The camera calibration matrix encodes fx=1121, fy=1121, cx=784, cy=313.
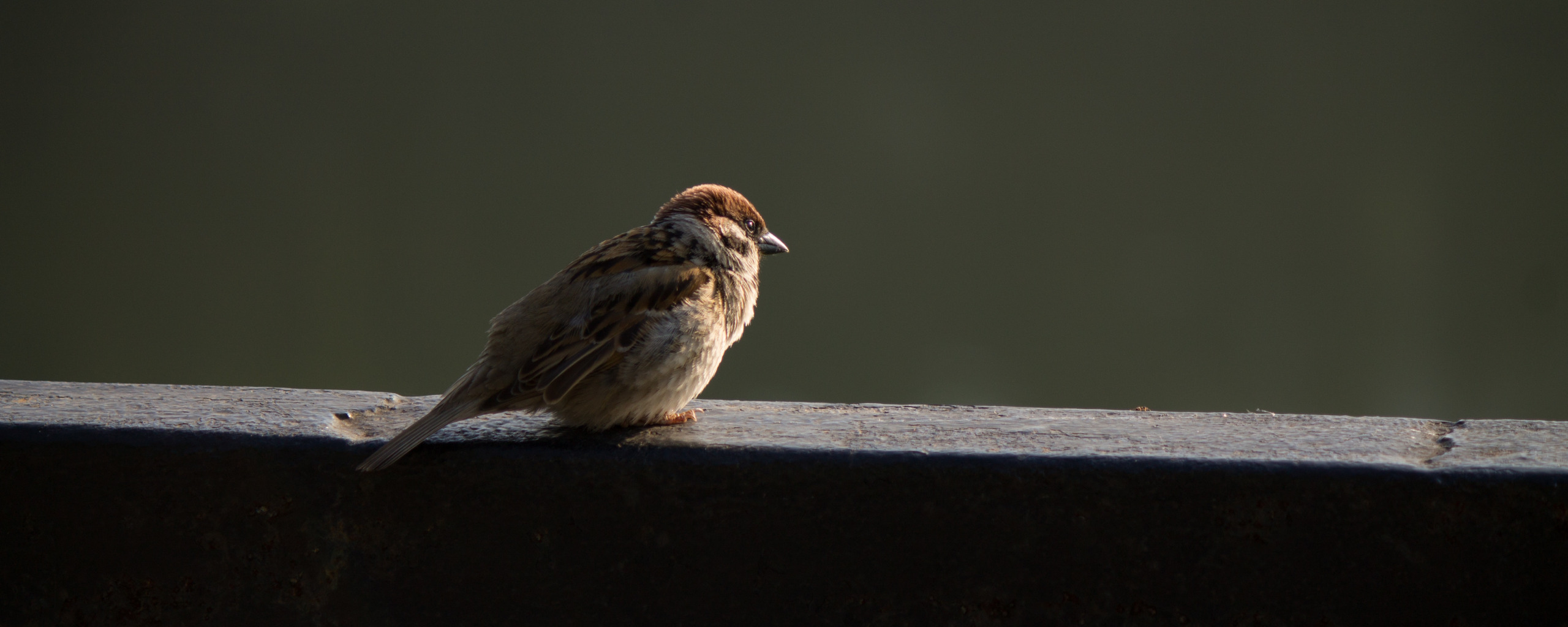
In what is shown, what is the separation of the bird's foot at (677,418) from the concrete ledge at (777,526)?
165 mm

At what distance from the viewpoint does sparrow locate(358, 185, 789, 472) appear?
5.93ft

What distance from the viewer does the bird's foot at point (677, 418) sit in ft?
6.54

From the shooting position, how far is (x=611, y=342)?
74.6 inches

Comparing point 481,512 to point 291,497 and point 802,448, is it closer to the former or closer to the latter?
point 291,497

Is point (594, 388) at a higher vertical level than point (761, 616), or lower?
higher

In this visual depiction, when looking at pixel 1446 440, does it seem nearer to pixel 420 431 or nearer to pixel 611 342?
pixel 611 342

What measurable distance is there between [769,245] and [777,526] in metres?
0.94

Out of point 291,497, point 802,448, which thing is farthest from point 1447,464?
point 291,497

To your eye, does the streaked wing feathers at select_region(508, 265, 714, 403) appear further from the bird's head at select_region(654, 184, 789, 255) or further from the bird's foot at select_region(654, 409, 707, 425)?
the bird's head at select_region(654, 184, 789, 255)

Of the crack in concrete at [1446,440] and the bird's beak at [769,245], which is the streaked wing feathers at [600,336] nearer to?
the bird's beak at [769,245]

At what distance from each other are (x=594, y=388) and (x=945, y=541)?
0.63 metres

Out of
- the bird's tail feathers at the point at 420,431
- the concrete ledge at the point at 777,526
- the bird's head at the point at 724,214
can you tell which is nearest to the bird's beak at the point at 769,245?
the bird's head at the point at 724,214

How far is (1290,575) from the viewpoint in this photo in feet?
→ 5.11

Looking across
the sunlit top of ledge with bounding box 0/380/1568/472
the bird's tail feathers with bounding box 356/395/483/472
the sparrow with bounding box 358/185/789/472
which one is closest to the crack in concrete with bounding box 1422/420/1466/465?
the sunlit top of ledge with bounding box 0/380/1568/472
